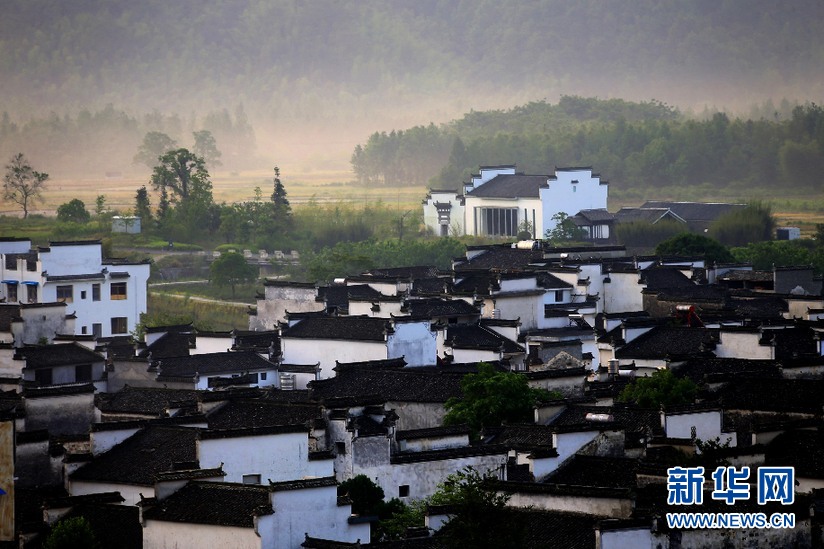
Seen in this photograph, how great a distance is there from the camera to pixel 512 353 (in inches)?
1688

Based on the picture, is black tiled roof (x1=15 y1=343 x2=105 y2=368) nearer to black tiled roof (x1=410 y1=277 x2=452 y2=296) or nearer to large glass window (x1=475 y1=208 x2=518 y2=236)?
black tiled roof (x1=410 y1=277 x2=452 y2=296)

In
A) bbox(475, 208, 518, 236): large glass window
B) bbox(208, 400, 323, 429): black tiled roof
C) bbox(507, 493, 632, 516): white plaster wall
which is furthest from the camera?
bbox(475, 208, 518, 236): large glass window

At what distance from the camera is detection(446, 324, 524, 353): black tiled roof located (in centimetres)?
4256

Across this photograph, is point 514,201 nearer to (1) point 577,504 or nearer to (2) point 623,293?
(2) point 623,293

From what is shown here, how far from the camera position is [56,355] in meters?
42.6

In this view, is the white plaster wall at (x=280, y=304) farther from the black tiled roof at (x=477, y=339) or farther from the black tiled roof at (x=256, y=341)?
the black tiled roof at (x=477, y=339)

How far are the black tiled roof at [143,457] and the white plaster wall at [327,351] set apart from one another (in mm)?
10570

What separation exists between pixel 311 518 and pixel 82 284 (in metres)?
31.9

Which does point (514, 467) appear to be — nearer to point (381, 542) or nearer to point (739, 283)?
point (381, 542)

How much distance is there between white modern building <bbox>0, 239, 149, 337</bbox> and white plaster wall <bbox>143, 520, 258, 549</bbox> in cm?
2945

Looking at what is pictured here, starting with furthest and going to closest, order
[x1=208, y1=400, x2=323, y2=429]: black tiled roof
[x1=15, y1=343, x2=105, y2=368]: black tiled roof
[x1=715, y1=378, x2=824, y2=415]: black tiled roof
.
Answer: [x1=15, y1=343, x2=105, y2=368]: black tiled roof
[x1=715, y1=378, x2=824, y2=415]: black tiled roof
[x1=208, y1=400, x2=323, y2=429]: black tiled roof

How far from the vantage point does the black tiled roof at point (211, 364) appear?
41.0 metres

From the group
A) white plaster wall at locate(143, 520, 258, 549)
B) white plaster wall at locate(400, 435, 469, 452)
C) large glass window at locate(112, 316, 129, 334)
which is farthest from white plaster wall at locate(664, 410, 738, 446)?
large glass window at locate(112, 316, 129, 334)

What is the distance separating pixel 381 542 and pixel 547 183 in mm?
57738
